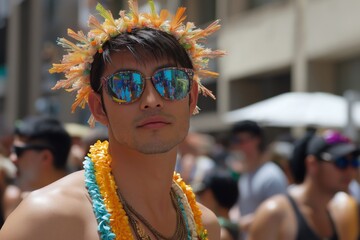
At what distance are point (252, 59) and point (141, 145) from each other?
21152 mm

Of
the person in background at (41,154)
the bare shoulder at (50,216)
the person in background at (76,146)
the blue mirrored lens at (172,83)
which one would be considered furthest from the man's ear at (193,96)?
the person in background at (76,146)

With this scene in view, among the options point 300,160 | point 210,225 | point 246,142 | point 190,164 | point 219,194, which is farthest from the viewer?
point 190,164

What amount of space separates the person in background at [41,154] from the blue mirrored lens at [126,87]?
114 inches

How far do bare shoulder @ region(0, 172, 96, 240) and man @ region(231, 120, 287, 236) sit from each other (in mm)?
4953

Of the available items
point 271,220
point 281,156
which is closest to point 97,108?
point 271,220

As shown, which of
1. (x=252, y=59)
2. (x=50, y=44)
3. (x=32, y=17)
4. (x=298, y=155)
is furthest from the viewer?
(x=32, y=17)

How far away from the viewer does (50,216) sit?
110 inches

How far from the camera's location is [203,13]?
27875 mm

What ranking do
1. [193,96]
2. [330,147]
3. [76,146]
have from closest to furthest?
[193,96], [330,147], [76,146]

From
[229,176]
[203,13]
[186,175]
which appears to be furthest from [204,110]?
[229,176]

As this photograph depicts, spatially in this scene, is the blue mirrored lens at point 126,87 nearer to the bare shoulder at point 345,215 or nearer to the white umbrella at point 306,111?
A: the bare shoulder at point 345,215

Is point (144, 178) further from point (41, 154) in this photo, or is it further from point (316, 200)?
point (316, 200)

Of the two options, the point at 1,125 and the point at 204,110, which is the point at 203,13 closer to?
the point at 204,110

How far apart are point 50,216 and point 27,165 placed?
10.7ft
